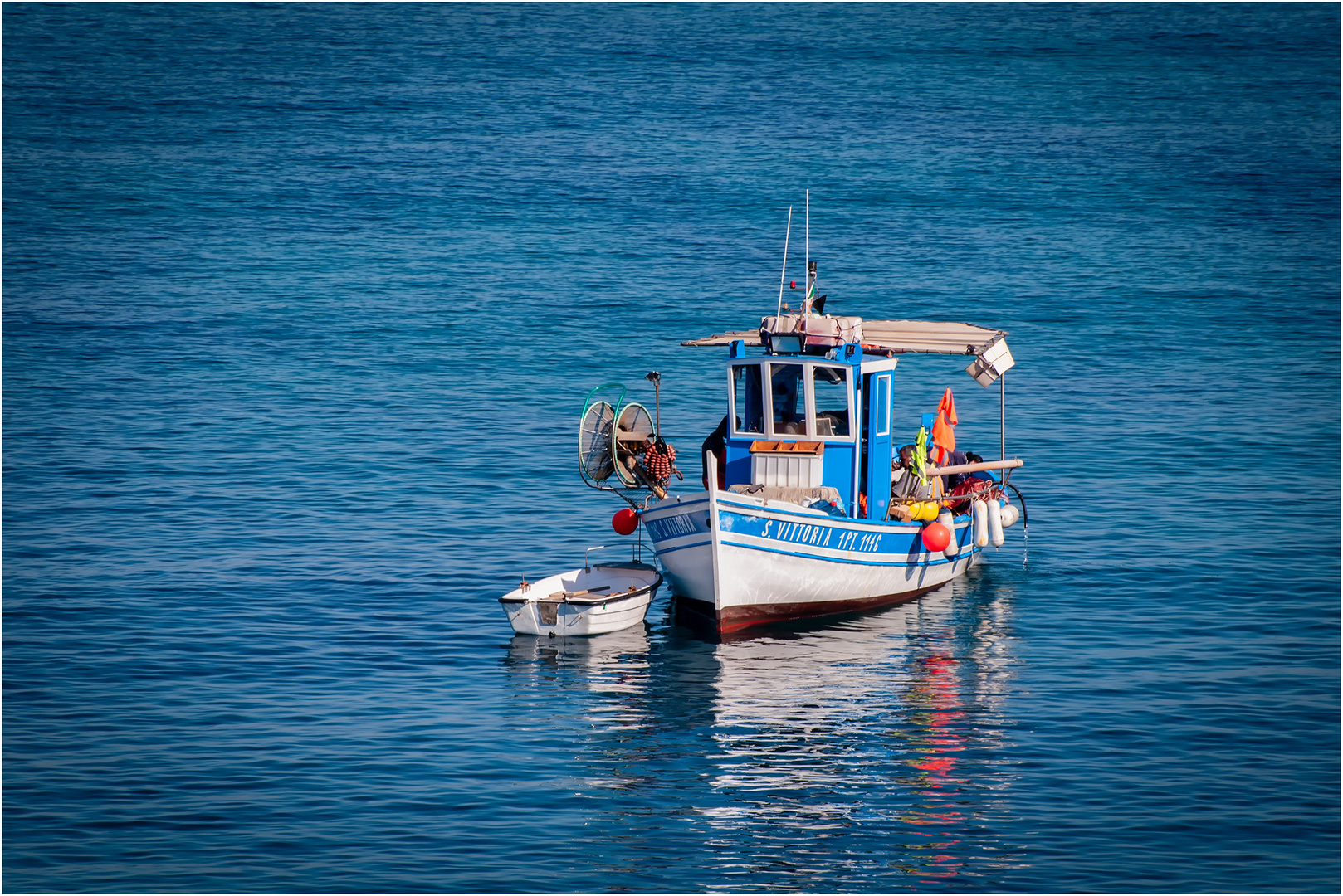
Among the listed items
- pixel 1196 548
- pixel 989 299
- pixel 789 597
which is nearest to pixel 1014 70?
pixel 989 299

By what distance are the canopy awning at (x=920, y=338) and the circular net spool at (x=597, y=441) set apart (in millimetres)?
2580

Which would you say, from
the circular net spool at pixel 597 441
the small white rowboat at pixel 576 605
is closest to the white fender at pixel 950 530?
the small white rowboat at pixel 576 605

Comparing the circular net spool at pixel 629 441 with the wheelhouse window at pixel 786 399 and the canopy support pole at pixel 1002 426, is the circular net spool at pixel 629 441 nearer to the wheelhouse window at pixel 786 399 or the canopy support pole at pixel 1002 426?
the wheelhouse window at pixel 786 399

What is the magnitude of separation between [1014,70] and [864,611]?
305ft

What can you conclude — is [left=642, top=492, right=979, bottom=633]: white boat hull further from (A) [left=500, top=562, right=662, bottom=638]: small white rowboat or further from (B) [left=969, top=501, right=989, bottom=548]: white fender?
(B) [left=969, top=501, right=989, bottom=548]: white fender

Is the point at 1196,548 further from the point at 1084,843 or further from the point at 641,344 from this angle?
the point at 641,344

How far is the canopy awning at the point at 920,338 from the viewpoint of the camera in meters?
29.5

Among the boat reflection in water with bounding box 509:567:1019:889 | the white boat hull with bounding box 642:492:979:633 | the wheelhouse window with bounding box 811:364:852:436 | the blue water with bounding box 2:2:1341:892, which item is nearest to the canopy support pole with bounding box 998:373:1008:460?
the blue water with bounding box 2:2:1341:892

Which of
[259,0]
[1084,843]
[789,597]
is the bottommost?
[1084,843]

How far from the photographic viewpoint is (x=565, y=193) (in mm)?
85438

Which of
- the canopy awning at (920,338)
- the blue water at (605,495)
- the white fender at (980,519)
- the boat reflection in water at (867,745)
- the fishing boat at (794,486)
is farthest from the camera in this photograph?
the white fender at (980,519)

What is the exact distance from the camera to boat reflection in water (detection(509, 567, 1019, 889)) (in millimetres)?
18750

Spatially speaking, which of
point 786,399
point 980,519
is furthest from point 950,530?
point 786,399

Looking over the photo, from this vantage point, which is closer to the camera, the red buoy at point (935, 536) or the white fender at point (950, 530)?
the red buoy at point (935, 536)
